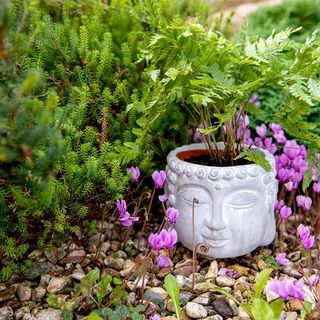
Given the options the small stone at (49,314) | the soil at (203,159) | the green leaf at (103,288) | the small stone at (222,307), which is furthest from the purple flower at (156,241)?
the soil at (203,159)

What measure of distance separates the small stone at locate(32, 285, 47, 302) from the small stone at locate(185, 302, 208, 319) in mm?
547

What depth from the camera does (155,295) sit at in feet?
6.28

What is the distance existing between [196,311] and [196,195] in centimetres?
46

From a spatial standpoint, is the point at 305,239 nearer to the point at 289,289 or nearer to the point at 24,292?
the point at 289,289

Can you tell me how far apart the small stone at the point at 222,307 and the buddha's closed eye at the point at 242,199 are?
0.37m

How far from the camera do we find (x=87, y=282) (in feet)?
5.75

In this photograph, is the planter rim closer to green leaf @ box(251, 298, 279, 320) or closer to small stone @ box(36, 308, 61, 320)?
green leaf @ box(251, 298, 279, 320)

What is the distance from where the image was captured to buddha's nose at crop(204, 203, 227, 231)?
2020 millimetres

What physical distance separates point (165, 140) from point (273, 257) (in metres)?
0.72

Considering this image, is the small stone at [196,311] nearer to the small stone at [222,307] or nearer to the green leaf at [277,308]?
the small stone at [222,307]

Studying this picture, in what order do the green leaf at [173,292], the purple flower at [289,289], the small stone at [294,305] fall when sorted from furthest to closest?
the small stone at [294,305] < the green leaf at [173,292] < the purple flower at [289,289]

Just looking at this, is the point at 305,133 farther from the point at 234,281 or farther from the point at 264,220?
the point at 234,281

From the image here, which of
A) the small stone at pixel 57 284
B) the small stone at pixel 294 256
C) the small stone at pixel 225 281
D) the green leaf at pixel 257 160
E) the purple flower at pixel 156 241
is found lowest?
the small stone at pixel 294 256

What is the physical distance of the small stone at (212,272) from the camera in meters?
2.05
